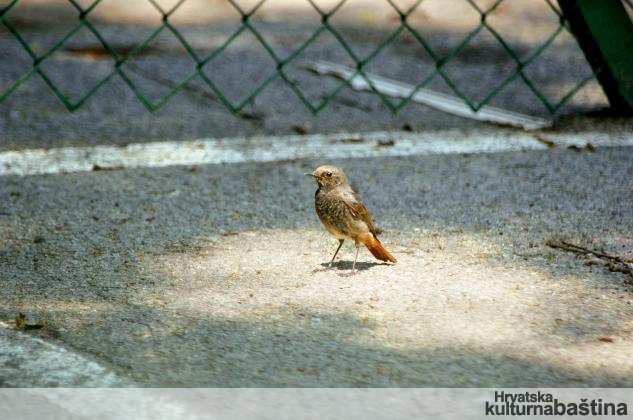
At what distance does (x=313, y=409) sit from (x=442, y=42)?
5.23 metres

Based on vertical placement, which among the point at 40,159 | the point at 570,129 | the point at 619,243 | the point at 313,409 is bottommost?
the point at 313,409

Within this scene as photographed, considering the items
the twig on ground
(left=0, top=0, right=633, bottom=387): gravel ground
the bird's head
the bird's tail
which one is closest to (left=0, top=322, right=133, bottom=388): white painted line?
(left=0, top=0, right=633, bottom=387): gravel ground

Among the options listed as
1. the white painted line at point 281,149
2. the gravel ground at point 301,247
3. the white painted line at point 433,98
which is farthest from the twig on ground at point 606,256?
the white painted line at point 433,98

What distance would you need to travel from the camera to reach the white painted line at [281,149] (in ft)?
16.9

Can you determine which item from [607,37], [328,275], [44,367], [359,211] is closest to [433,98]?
[607,37]

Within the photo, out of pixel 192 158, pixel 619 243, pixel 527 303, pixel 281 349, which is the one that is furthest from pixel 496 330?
pixel 192 158

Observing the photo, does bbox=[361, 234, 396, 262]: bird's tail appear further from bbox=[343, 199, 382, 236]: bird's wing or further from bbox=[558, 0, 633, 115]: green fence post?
bbox=[558, 0, 633, 115]: green fence post

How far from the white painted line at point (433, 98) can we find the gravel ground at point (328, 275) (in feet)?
1.97

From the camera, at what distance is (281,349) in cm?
299

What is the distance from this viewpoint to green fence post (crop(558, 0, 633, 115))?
5547mm

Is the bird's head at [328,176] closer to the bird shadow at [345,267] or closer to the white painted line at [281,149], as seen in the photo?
the bird shadow at [345,267]

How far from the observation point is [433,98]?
628cm

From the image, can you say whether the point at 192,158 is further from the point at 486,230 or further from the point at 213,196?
the point at 486,230

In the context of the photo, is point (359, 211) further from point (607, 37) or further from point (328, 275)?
point (607, 37)
